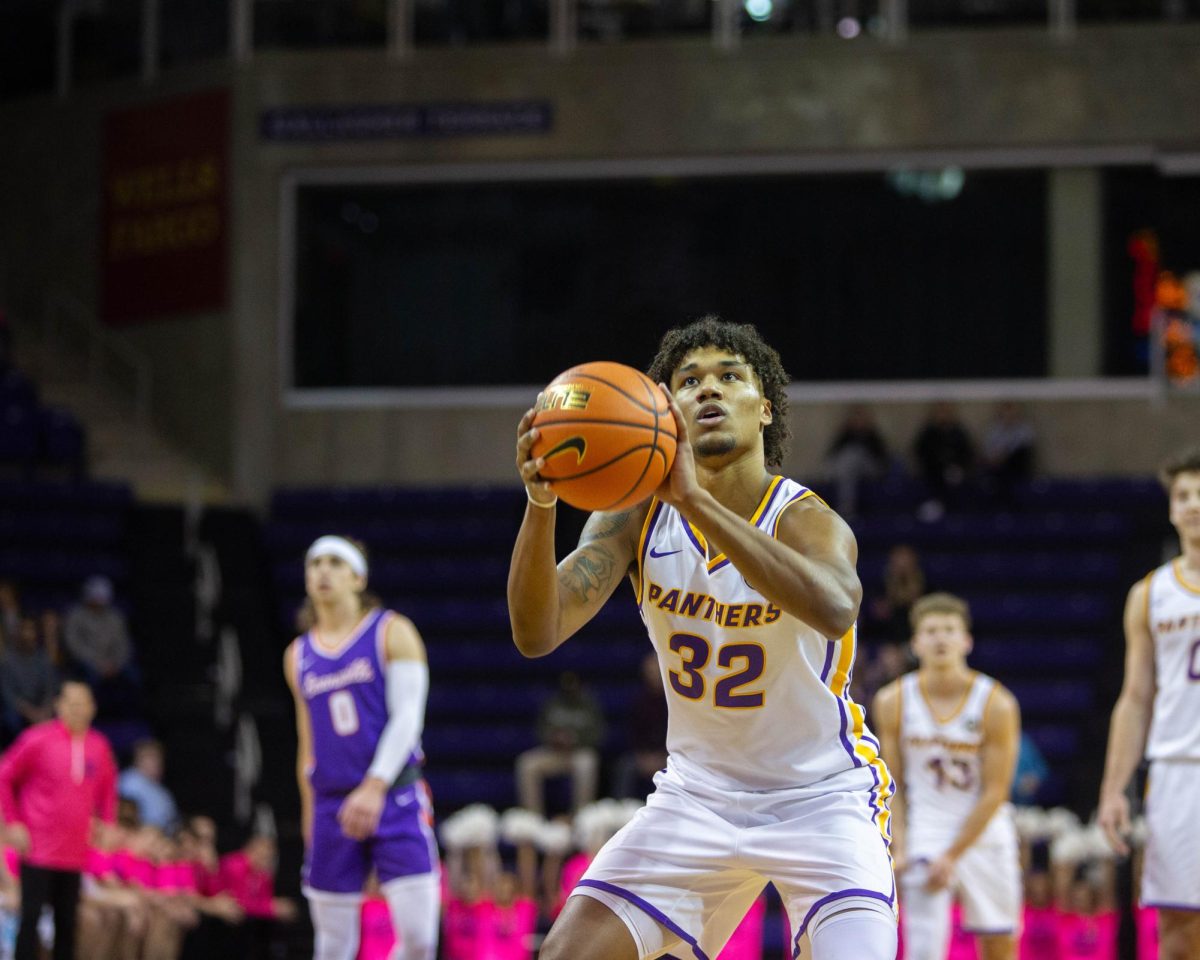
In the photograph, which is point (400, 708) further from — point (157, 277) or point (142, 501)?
point (157, 277)

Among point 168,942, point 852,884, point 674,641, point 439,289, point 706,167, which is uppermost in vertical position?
point 706,167

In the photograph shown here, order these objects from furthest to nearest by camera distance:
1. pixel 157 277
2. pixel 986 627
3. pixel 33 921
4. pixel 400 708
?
pixel 157 277 → pixel 986 627 → pixel 33 921 → pixel 400 708

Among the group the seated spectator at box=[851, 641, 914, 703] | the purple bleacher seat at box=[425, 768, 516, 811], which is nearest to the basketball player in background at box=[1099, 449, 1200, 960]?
the seated spectator at box=[851, 641, 914, 703]

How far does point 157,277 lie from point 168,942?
30.4ft

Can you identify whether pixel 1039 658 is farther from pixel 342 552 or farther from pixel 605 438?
pixel 605 438

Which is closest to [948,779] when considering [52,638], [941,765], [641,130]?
[941,765]

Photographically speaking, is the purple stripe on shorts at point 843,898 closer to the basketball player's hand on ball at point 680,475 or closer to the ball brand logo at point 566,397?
the basketball player's hand on ball at point 680,475

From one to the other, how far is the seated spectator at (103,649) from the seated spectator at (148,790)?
1340mm

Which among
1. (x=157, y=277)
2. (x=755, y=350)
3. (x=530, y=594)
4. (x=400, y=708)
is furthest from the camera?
(x=157, y=277)

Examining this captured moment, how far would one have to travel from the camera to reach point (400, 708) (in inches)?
296

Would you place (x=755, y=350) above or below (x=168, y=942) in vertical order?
above

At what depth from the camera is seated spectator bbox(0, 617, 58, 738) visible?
1335cm

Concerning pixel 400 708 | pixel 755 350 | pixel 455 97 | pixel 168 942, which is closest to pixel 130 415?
pixel 455 97

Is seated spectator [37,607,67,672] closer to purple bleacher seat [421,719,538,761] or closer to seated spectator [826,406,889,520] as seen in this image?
purple bleacher seat [421,719,538,761]
